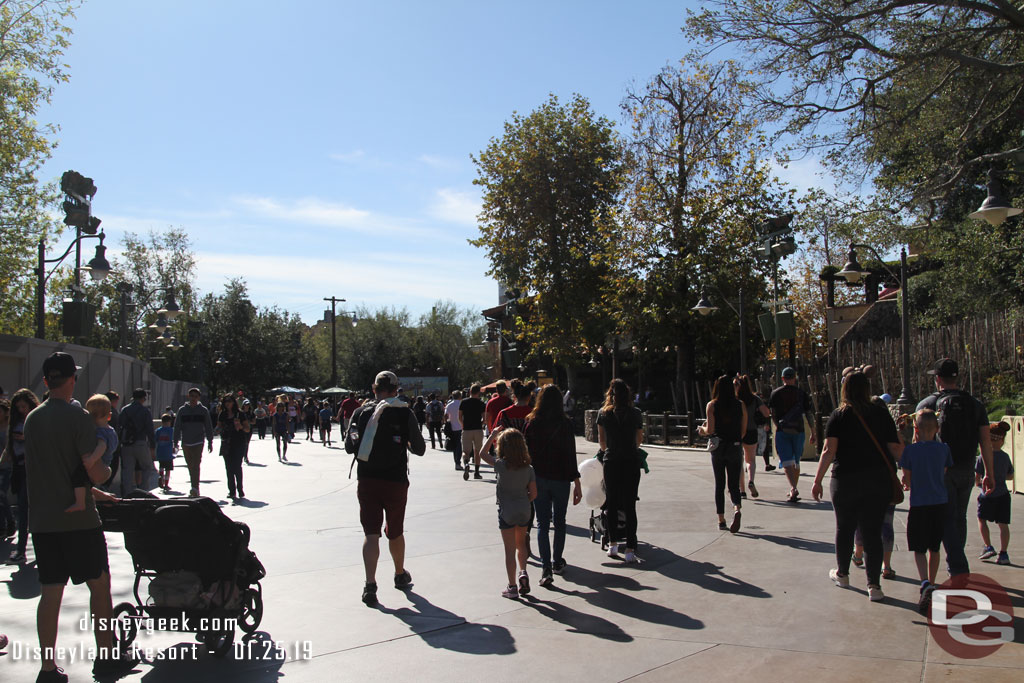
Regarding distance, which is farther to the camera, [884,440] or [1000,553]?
[1000,553]

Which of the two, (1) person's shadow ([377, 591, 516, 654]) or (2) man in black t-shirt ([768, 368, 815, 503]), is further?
(2) man in black t-shirt ([768, 368, 815, 503])

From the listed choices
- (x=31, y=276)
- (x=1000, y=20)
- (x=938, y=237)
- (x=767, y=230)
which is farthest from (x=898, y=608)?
(x=31, y=276)

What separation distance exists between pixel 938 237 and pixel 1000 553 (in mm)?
16603

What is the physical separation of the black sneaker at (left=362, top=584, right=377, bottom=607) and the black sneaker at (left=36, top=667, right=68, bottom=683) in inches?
89.1

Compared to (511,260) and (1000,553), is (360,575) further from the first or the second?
(511,260)

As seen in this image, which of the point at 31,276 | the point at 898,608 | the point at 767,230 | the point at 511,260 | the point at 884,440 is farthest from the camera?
the point at 511,260

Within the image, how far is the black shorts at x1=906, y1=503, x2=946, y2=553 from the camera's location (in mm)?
5945

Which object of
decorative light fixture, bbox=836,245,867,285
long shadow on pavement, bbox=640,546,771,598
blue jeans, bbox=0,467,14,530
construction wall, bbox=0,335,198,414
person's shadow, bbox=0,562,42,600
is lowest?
person's shadow, bbox=0,562,42,600

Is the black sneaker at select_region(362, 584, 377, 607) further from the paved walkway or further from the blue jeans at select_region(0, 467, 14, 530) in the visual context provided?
the blue jeans at select_region(0, 467, 14, 530)

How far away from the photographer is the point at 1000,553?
7125mm

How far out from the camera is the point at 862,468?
624 centimetres

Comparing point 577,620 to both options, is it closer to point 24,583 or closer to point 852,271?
point 24,583

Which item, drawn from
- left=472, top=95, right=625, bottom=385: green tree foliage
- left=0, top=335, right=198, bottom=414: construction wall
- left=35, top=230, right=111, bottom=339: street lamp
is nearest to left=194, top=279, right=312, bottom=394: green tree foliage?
left=472, top=95, right=625, bottom=385: green tree foliage

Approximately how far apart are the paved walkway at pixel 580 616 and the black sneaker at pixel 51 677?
370 millimetres
